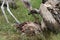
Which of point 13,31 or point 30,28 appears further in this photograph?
point 13,31

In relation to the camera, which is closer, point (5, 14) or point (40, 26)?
point (40, 26)

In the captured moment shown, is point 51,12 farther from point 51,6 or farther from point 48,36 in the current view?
point 48,36

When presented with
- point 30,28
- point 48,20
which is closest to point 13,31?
point 30,28

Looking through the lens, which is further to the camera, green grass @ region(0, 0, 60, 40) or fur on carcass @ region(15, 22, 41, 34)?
fur on carcass @ region(15, 22, 41, 34)

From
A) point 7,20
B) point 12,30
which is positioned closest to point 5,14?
point 7,20

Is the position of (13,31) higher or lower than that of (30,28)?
higher

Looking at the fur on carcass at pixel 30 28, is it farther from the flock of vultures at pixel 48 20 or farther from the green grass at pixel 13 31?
the green grass at pixel 13 31

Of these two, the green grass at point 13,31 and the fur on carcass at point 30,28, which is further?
the fur on carcass at point 30,28

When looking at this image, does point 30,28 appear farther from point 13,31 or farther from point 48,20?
point 13,31

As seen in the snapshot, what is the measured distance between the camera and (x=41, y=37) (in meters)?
6.21

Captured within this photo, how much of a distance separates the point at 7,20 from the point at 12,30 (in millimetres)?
751

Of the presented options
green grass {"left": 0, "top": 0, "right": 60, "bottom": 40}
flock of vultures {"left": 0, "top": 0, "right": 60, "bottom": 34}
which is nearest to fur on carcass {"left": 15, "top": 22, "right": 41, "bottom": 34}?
flock of vultures {"left": 0, "top": 0, "right": 60, "bottom": 34}

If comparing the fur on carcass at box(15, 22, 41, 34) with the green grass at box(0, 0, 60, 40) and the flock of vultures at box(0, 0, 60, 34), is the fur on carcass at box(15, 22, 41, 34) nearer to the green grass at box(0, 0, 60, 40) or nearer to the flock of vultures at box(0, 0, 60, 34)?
the flock of vultures at box(0, 0, 60, 34)

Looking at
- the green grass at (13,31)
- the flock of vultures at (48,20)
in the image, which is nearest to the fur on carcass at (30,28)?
the flock of vultures at (48,20)
